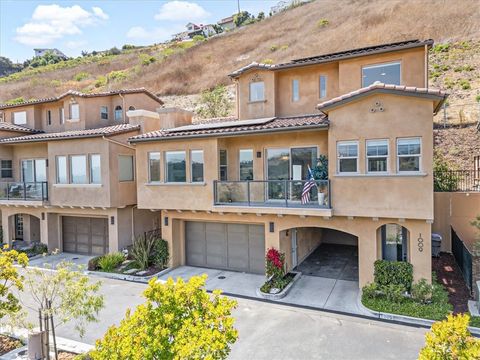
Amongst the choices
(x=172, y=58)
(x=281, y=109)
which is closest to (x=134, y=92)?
(x=281, y=109)

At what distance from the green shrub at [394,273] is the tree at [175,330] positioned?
8606mm

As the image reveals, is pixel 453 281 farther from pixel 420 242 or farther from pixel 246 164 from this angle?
pixel 246 164

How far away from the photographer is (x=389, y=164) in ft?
39.9

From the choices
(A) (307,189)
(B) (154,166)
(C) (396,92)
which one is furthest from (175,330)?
(B) (154,166)

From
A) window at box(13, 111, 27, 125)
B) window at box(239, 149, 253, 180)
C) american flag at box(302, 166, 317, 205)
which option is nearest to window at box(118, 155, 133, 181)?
window at box(239, 149, 253, 180)

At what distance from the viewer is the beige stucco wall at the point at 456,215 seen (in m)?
17.5

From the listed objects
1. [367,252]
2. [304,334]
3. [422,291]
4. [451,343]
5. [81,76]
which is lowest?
[304,334]

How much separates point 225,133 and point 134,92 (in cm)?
1191

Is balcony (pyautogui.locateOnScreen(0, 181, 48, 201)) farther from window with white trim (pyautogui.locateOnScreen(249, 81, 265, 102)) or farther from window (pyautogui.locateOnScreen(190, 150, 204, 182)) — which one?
window with white trim (pyautogui.locateOnScreen(249, 81, 265, 102))

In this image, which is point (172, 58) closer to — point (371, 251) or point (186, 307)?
point (371, 251)

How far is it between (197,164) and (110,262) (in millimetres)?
7154

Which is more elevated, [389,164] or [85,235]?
[389,164]

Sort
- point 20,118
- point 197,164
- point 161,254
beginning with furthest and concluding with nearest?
point 20,118, point 161,254, point 197,164

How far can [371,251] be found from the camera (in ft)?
42.8
